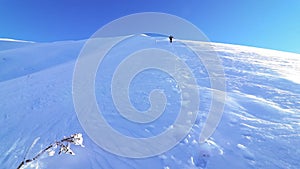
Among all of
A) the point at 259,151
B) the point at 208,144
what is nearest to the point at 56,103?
the point at 208,144

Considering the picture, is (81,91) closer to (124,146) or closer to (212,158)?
(124,146)

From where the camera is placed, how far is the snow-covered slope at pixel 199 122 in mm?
5020

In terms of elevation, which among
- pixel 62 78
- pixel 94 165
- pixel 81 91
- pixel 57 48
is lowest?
pixel 94 165

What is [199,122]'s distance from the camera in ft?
21.0

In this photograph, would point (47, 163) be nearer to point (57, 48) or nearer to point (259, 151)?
point (259, 151)

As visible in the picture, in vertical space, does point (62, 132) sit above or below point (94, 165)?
above

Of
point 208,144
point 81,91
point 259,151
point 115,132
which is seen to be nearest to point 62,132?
point 115,132

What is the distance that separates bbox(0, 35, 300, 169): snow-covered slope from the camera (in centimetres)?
502

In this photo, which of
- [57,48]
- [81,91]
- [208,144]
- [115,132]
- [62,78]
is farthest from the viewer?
[57,48]

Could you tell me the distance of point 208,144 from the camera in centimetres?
549

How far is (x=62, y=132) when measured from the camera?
6887 mm

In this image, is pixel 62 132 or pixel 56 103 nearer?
pixel 62 132

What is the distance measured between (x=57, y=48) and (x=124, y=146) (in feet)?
70.1

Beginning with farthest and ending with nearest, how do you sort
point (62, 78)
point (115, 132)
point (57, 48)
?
point (57, 48) → point (62, 78) → point (115, 132)
